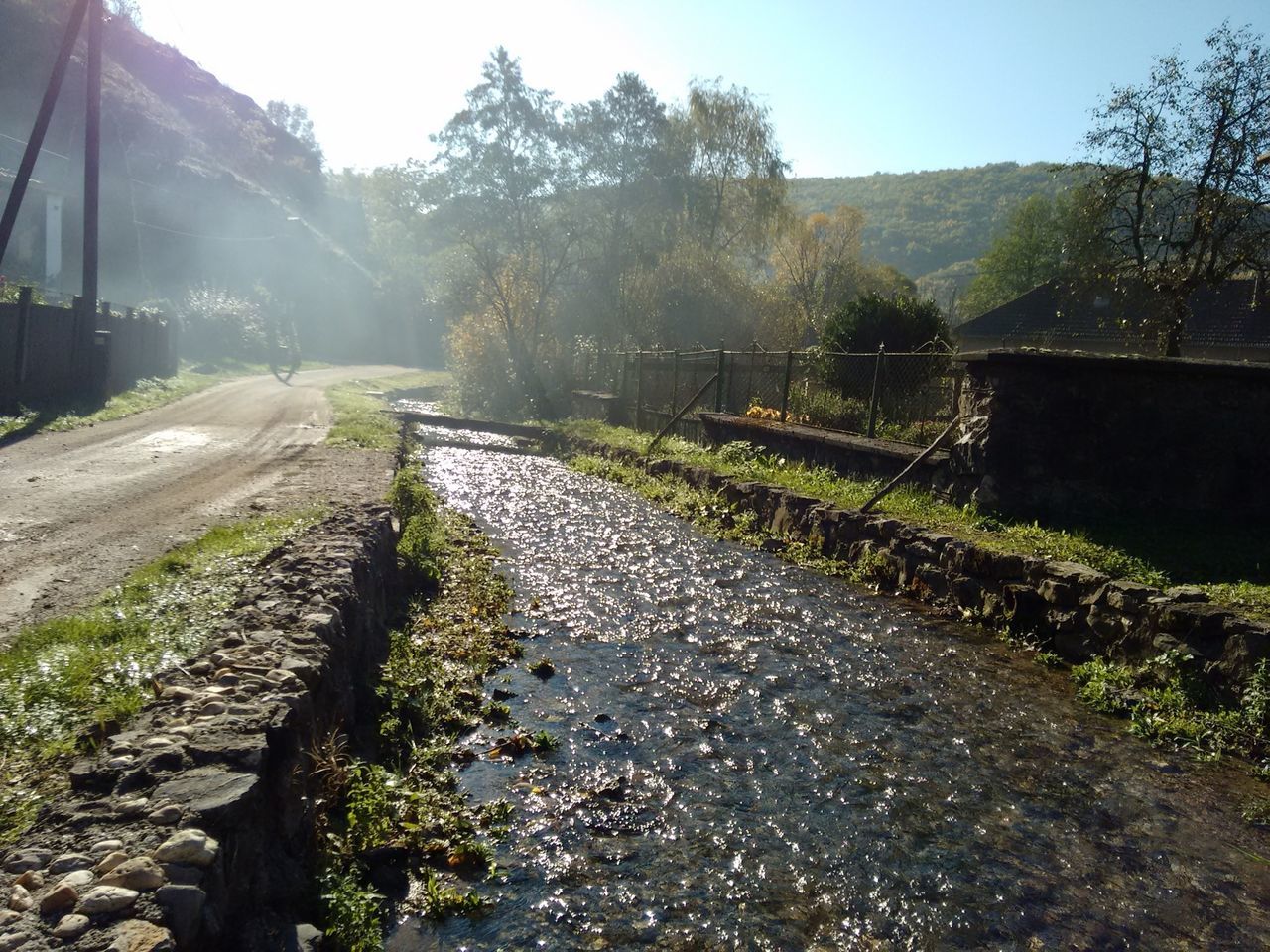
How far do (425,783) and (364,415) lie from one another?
60.3ft

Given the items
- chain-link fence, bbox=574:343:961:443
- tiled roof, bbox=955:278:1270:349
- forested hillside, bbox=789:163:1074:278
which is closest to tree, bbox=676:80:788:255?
tiled roof, bbox=955:278:1270:349

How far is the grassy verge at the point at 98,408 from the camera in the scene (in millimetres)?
14555

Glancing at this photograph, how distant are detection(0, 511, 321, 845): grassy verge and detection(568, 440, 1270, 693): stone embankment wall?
6519mm

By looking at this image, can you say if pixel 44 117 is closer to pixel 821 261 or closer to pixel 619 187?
pixel 619 187

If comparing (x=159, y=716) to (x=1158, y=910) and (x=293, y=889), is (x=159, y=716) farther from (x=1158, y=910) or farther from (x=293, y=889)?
(x=1158, y=910)

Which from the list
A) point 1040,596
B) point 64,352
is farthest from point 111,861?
point 64,352

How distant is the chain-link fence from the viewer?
1275 cm

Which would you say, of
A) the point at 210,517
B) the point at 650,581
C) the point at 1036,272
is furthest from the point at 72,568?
the point at 1036,272

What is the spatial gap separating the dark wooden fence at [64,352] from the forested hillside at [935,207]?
82061mm

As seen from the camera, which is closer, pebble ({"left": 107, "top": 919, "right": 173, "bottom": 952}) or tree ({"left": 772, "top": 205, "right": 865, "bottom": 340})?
pebble ({"left": 107, "top": 919, "right": 173, "bottom": 952})

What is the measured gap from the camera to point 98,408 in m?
18.2

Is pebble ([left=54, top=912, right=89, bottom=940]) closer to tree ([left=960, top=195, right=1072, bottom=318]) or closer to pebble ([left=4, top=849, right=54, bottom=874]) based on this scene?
pebble ([left=4, top=849, right=54, bottom=874])

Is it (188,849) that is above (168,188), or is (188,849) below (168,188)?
below

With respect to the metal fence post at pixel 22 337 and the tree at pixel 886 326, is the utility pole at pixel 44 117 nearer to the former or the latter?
the metal fence post at pixel 22 337
